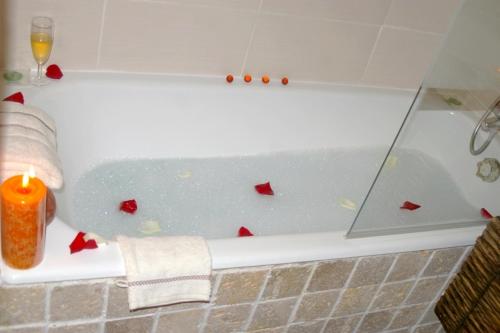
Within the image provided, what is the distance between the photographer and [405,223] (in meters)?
1.59

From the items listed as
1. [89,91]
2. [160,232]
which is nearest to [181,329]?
[160,232]

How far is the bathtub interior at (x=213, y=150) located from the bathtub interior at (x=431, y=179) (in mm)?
364

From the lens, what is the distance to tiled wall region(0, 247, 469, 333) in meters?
1.24

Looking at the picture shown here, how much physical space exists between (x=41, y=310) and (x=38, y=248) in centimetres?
16

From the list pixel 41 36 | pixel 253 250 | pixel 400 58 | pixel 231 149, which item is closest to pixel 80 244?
pixel 253 250

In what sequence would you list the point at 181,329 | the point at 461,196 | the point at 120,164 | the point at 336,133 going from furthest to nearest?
the point at 336,133, the point at 120,164, the point at 461,196, the point at 181,329

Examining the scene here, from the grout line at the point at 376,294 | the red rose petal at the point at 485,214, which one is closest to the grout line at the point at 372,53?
the red rose petal at the point at 485,214

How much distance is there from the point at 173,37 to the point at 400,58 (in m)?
0.89

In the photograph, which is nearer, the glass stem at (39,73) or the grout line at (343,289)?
the grout line at (343,289)

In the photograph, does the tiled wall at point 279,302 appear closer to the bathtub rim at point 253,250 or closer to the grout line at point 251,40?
the bathtub rim at point 253,250

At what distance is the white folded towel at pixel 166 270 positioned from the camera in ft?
4.09

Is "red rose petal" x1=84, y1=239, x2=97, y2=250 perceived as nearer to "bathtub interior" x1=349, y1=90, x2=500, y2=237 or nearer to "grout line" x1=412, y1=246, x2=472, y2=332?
"bathtub interior" x1=349, y1=90, x2=500, y2=237

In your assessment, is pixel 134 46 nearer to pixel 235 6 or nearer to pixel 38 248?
pixel 235 6

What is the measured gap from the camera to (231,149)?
6.93 ft
